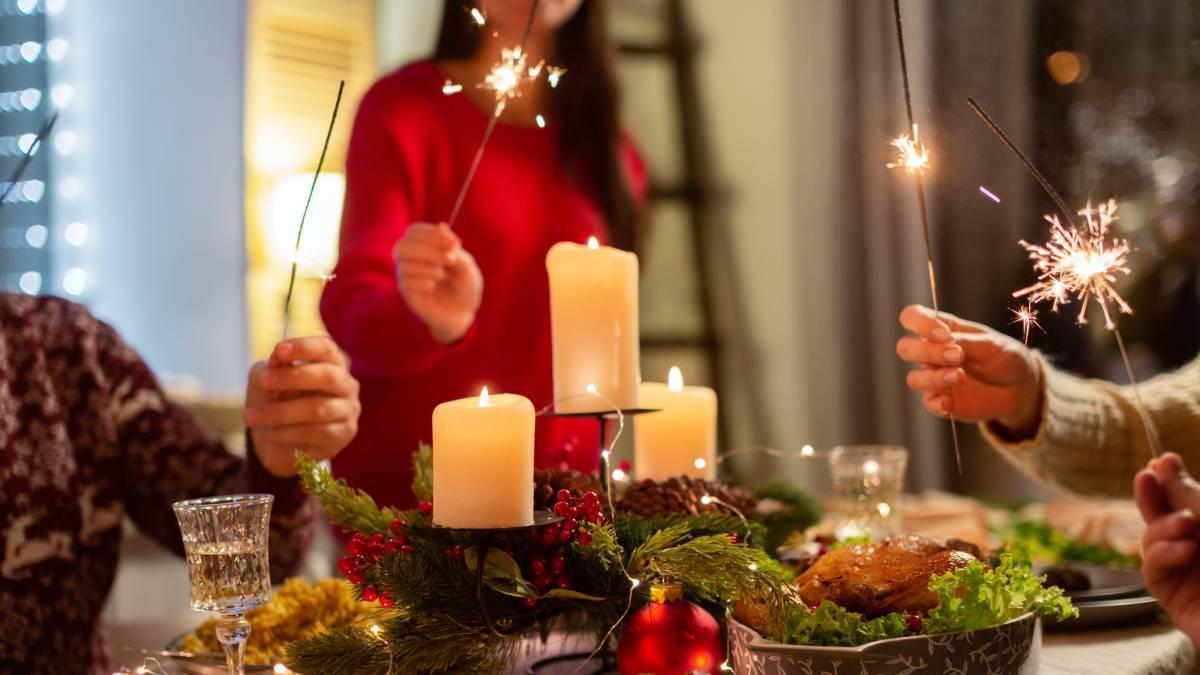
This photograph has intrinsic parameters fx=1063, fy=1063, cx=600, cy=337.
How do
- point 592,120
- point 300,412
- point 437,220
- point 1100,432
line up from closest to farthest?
point 300,412
point 1100,432
point 437,220
point 592,120

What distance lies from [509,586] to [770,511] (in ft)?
1.33

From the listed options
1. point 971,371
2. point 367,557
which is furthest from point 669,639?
point 971,371

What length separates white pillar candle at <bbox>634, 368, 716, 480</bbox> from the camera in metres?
1.09

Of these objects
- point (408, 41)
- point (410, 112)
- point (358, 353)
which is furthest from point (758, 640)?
point (408, 41)

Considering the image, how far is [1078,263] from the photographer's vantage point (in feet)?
2.70

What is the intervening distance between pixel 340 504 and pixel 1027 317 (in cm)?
56

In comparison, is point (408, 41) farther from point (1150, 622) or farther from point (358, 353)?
point (1150, 622)

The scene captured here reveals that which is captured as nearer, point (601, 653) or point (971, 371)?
point (601, 653)

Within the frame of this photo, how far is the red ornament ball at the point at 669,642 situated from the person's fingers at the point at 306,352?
0.42m

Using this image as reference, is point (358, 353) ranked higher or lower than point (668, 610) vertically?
higher

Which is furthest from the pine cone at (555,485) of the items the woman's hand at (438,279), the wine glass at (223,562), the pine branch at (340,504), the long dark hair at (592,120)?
the long dark hair at (592,120)

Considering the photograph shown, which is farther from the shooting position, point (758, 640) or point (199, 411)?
point (199, 411)

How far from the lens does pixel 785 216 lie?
11.3 feet

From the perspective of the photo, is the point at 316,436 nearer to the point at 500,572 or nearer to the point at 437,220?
the point at 500,572
